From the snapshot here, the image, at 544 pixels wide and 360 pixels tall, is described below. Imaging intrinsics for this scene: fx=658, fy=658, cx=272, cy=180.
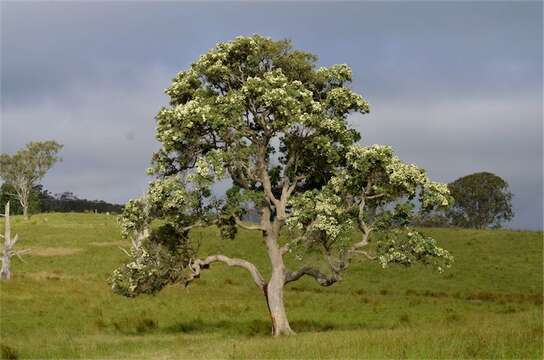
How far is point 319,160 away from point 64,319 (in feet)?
65.5

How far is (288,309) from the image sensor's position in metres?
47.2

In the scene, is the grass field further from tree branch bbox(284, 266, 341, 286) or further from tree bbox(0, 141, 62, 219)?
tree bbox(0, 141, 62, 219)

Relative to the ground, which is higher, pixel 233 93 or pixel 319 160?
pixel 233 93

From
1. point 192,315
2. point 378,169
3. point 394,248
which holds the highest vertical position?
point 378,169

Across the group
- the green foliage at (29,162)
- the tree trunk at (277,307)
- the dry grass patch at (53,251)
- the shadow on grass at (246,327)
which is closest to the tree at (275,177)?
the tree trunk at (277,307)

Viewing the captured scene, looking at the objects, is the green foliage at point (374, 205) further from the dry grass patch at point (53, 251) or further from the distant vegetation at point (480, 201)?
the distant vegetation at point (480, 201)

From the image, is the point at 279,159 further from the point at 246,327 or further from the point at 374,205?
the point at 246,327

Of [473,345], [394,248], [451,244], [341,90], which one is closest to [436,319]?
[394,248]

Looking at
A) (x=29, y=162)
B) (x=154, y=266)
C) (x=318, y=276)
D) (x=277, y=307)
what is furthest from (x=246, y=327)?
(x=29, y=162)

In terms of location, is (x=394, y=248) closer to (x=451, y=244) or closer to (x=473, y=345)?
(x=473, y=345)

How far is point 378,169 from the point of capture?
30.9 m

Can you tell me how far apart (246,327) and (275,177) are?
31.2 ft

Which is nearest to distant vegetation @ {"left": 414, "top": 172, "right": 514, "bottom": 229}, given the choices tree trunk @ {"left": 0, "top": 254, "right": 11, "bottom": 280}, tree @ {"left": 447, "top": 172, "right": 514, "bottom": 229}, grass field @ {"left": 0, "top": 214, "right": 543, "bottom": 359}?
tree @ {"left": 447, "top": 172, "right": 514, "bottom": 229}

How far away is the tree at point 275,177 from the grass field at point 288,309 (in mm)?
3600
